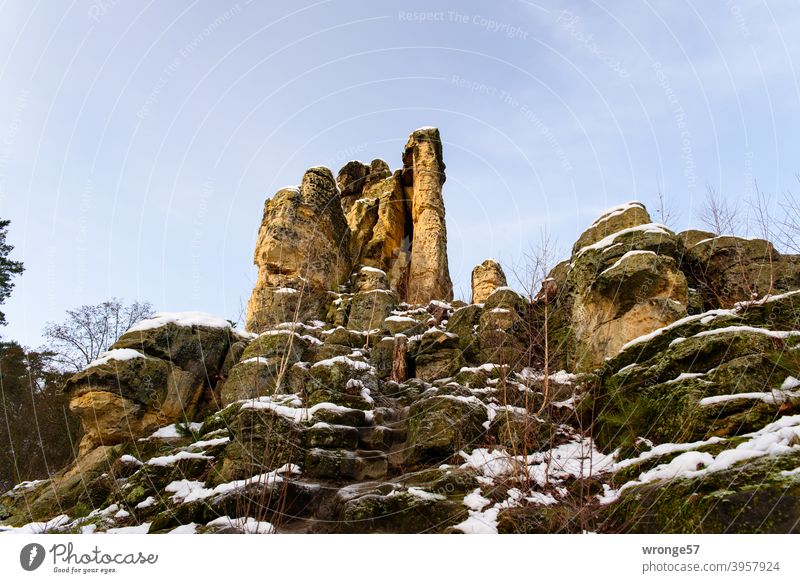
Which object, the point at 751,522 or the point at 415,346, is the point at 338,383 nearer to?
the point at 415,346

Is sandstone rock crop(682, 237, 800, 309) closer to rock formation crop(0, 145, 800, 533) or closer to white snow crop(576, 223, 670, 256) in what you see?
rock formation crop(0, 145, 800, 533)

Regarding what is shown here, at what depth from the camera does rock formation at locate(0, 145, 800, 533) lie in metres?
5.64

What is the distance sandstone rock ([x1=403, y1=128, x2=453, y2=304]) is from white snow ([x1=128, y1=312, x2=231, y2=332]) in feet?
42.9

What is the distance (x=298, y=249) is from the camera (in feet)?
75.2

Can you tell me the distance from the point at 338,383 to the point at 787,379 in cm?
925

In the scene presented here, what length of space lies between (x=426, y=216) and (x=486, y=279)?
20.0 ft

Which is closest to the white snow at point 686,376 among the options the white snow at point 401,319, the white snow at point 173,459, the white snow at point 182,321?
the white snow at point 173,459

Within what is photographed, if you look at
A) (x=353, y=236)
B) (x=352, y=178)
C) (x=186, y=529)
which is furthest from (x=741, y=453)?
(x=352, y=178)

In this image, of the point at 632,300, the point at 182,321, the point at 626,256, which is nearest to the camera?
the point at 632,300

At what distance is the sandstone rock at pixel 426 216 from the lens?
1143 inches

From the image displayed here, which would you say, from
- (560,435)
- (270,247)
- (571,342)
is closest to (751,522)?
(560,435)

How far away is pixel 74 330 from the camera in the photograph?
80.1 feet

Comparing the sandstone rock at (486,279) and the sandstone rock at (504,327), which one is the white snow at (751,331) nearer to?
the sandstone rock at (504,327)

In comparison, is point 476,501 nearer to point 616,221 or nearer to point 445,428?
point 445,428
